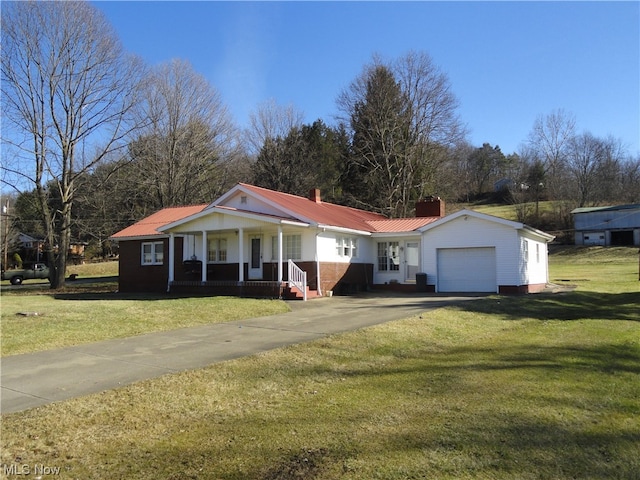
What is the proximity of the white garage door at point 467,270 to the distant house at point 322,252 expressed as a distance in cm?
5

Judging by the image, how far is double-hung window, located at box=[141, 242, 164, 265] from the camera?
2711 cm

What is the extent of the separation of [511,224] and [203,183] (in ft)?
89.6

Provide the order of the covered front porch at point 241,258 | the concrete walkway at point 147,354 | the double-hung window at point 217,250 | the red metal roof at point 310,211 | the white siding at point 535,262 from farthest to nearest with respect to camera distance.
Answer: the double-hung window at point 217,250 < the white siding at point 535,262 < the red metal roof at point 310,211 < the covered front porch at point 241,258 < the concrete walkway at point 147,354

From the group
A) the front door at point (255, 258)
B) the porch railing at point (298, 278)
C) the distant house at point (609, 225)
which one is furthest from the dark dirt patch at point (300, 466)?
the distant house at point (609, 225)

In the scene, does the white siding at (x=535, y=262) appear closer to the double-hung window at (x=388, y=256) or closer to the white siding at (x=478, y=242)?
the white siding at (x=478, y=242)

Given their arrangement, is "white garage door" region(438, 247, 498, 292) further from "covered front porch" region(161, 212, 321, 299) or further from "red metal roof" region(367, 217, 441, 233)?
"covered front porch" region(161, 212, 321, 299)

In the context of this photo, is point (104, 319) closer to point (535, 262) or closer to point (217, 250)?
point (217, 250)

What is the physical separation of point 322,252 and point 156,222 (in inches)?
474

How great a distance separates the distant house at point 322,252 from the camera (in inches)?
851

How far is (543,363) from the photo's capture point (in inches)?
324

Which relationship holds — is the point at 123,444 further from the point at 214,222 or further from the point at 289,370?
the point at 214,222

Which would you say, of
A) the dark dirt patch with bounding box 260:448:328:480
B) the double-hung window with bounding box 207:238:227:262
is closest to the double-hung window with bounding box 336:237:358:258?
the double-hung window with bounding box 207:238:227:262

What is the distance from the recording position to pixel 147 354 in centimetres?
910

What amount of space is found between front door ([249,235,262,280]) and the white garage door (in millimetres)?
8570
